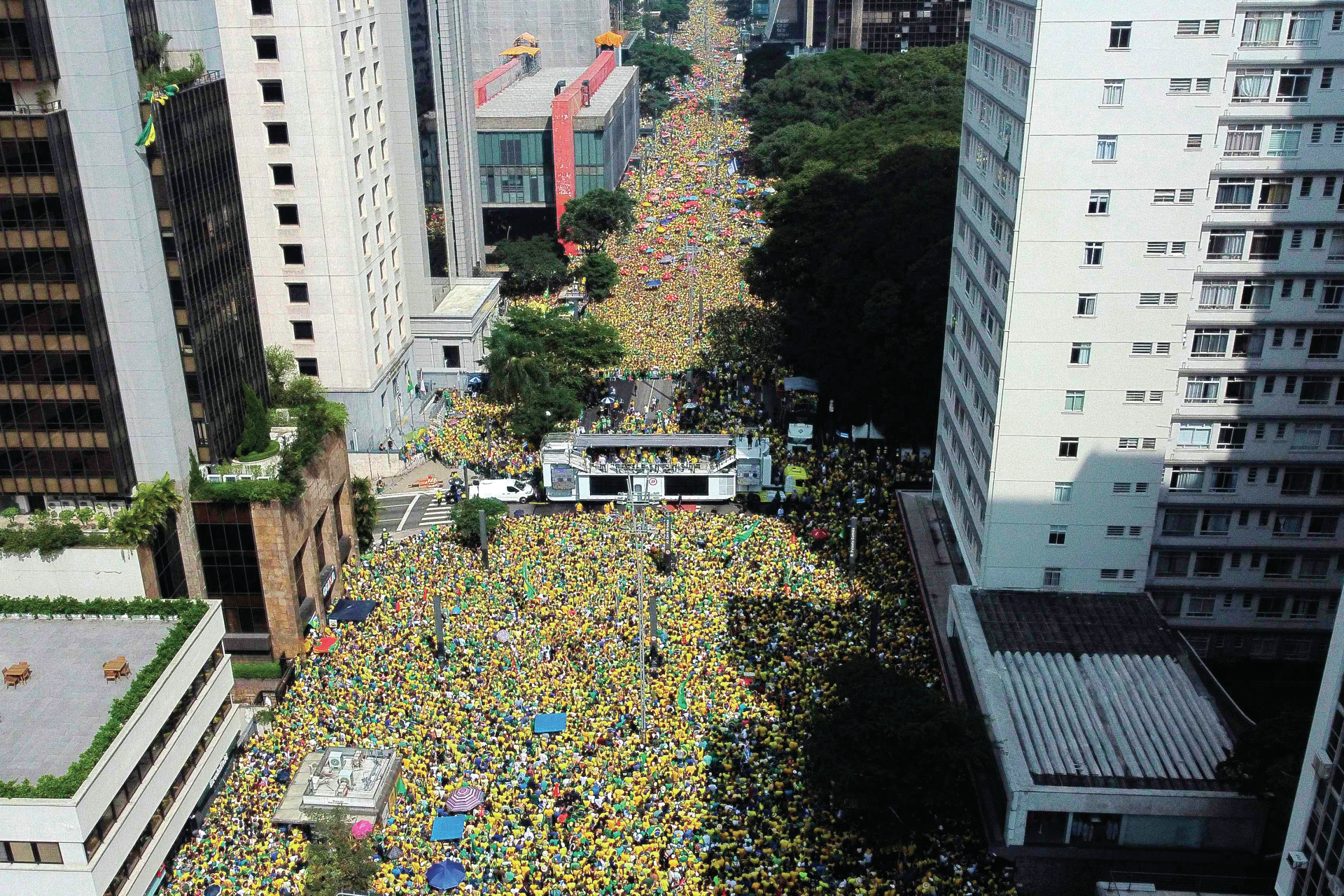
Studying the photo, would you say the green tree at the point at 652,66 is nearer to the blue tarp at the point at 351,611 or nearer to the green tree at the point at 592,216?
the green tree at the point at 592,216

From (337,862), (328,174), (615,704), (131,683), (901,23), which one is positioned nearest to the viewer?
(337,862)

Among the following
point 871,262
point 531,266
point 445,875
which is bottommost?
point 445,875

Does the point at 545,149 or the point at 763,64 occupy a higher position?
the point at 763,64

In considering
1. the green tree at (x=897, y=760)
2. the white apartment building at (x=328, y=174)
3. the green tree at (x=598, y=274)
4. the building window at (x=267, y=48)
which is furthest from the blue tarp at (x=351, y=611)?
the green tree at (x=598, y=274)

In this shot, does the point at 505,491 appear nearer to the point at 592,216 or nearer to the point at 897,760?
the point at 897,760

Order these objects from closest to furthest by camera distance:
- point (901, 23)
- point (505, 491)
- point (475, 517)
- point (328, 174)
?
1. point (475, 517)
2. point (328, 174)
3. point (505, 491)
4. point (901, 23)

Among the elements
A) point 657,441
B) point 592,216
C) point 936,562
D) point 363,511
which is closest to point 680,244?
point 592,216

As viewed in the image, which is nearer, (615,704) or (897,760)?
(897,760)

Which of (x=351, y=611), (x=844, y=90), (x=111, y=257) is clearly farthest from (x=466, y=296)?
(x=844, y=90)
